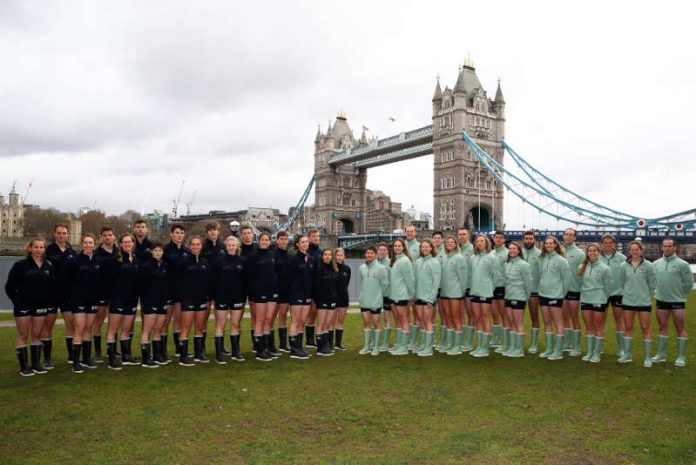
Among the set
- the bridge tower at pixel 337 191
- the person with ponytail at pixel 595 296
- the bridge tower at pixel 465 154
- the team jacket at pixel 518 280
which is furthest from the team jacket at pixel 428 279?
the bridge tower at pixel 337 191

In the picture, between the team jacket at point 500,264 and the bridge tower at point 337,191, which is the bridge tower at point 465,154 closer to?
the bridge tower at point 337,191

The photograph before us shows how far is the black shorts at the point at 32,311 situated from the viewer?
760 cm

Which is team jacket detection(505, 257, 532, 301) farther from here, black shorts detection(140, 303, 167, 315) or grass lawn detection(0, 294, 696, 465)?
black shorts detection(140, 303, 167, 315)

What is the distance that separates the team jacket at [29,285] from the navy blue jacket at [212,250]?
2345 millimetres

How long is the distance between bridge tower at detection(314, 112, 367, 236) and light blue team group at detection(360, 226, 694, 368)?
266 ft

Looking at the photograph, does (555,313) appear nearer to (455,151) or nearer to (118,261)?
(118,261)

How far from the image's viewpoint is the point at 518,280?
9016mm

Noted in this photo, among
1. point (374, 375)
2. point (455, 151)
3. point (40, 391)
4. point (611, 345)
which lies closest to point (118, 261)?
point (40, 391)

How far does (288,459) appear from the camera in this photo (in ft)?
15.5

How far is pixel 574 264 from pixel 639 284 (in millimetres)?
1124

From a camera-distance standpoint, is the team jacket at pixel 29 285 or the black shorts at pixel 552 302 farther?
the black shorts at pixel 552 302

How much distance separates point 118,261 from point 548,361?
7.22 metres

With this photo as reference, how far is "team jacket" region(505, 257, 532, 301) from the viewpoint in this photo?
9.00 meters

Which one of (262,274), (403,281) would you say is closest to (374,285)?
(403,281)
